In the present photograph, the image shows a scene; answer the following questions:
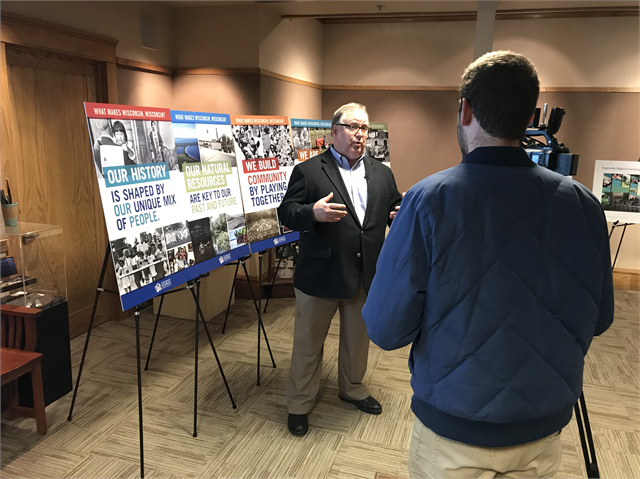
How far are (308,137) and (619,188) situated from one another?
10.4ft

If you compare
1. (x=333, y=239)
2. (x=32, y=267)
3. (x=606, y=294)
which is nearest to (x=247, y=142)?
(x=333, y=239)

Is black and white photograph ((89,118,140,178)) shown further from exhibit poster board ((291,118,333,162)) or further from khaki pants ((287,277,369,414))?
exhibit poster board ((291,118,333,162))

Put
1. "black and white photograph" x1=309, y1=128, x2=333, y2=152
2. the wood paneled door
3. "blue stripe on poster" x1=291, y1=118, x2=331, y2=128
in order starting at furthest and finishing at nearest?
"black and white photograph" x1=309, y1=128, x2=333, y2=152, "blue stripe on poster" x1=291, y1=118, x2=331, y2=128, the wood paneled door

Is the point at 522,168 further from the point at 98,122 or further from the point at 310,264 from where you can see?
the point at 98,122

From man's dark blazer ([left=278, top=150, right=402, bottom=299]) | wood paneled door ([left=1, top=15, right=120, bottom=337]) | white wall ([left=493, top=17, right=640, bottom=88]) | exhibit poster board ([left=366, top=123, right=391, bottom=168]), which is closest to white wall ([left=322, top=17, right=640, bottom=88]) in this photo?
white wall ([left=493, top=17, right=640, bottom=88])

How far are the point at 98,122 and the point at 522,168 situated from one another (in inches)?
66.9

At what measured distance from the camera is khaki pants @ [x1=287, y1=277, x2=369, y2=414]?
98.7 inches

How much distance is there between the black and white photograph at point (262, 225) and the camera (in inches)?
118

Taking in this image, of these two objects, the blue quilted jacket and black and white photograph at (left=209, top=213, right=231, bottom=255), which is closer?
the blue quilted jacket

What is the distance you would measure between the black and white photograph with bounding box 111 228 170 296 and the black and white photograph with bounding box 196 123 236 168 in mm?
575

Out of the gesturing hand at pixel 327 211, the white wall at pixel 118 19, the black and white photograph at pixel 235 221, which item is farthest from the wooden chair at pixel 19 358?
the white wall at pixel 118 19

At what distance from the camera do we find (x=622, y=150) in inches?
203

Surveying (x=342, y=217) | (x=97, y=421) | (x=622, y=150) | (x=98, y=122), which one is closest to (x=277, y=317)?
(x=97, y=421)

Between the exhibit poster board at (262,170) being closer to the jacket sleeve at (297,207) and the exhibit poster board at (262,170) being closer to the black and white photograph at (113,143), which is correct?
the jacket sleeve at (297,207)
